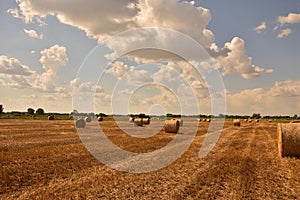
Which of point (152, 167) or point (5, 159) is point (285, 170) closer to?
point (152, 167)

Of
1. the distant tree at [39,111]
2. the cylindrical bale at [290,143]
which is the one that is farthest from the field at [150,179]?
the distant tree at [39,111]

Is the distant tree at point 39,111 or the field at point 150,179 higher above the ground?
the distant tree at point 39,111

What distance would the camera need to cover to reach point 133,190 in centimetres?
926

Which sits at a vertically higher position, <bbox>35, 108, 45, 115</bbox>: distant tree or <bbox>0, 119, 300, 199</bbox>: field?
<bbox>35, 108, 45, 115</bbox>: distant tree

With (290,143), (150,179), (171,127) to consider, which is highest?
(171,127)

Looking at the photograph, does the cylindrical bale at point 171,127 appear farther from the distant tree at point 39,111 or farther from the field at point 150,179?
the distant tree at point 39,111

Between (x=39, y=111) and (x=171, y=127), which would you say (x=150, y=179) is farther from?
(x=39, y=111)

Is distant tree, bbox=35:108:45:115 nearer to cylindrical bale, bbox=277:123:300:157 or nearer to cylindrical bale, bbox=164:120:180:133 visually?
cylindrical bale, bbox=164:120:180:133

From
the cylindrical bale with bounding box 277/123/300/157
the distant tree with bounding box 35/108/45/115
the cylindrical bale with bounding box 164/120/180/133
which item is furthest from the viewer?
the distant tree with bounding box 35/108/45/115

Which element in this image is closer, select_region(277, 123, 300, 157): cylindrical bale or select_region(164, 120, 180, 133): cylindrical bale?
select_region(277, 123, 300, 157): cylindrical bale

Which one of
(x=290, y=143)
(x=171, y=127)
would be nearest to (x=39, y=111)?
(x=171, y=127)

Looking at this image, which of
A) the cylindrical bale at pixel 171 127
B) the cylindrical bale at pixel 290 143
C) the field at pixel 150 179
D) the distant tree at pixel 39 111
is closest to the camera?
the field at pixel 150 179

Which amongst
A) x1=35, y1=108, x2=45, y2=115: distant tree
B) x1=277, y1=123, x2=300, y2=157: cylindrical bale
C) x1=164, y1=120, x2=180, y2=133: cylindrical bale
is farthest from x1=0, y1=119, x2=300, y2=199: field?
x1=35, y1=108, x2=45, y2=115: distant tree

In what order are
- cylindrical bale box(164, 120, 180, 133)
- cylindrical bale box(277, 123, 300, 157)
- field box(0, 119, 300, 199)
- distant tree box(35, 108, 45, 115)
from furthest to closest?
distant tree box(35, 108, 45, 115) → cylindrical bale box(164, 120, 180, 133) → cylindrical bale box(277, 123, 300, 157) → field box(0, 119, 300, 199)
